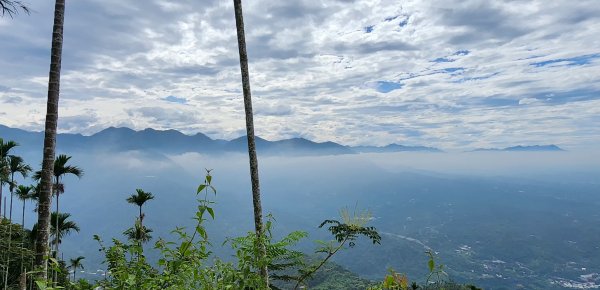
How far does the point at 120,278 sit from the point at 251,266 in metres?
1.04

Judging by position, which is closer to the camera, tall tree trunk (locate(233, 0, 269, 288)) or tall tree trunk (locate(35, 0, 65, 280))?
tall tree trunk (locate(35, 0, 65, 280))

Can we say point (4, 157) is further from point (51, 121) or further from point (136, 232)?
point (136, 232)

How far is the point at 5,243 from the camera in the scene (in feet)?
84.8

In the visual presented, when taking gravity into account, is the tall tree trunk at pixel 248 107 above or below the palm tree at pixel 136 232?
above

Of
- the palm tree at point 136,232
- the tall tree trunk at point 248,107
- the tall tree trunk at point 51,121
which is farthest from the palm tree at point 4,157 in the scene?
the palm tree at point 136,232

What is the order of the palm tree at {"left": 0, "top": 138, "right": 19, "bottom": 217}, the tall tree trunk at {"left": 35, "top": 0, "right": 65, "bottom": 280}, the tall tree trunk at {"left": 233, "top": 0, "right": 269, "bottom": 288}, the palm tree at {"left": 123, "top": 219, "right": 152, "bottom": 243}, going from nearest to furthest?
the palm tree at {"left": 123, "top": 219, "right": 152, "bottom": 243}
the tall tree trunk at {"left": 35, "top": 0, "right": 65, "bottom": 280}
the tall tree trunk at {"left": 233, "top": 0, "right": 269, "bottom": 288}
the palm tree at {"left": 0, "top": 138, "right": 19, "bottom": 217}

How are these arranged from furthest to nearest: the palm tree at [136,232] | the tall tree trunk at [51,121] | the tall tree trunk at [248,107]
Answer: the tall tree trunk at [248,107]
the tall tree trunk at [51,121]
the palm tree at [136,232]

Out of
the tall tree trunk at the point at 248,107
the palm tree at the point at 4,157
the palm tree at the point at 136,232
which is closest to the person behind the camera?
the palm tree at the point at 136,232

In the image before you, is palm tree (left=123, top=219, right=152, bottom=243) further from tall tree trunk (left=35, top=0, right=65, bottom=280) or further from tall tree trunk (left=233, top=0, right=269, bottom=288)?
tall tree trunk (left=233, top=0, right=269, bottom=288)

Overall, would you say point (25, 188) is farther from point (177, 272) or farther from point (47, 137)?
point (177, 272)

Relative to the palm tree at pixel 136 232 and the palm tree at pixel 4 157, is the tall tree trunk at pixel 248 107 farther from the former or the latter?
the palm tree at pixel 4 157

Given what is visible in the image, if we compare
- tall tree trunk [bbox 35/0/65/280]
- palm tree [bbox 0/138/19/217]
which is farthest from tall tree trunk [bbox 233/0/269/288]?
palm tree [bbox 0/138/19/217]

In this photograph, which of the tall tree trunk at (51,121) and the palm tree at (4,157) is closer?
the tall tree trunk at (51,121)

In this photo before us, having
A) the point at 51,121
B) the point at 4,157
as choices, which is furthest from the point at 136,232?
the point at 4,157
